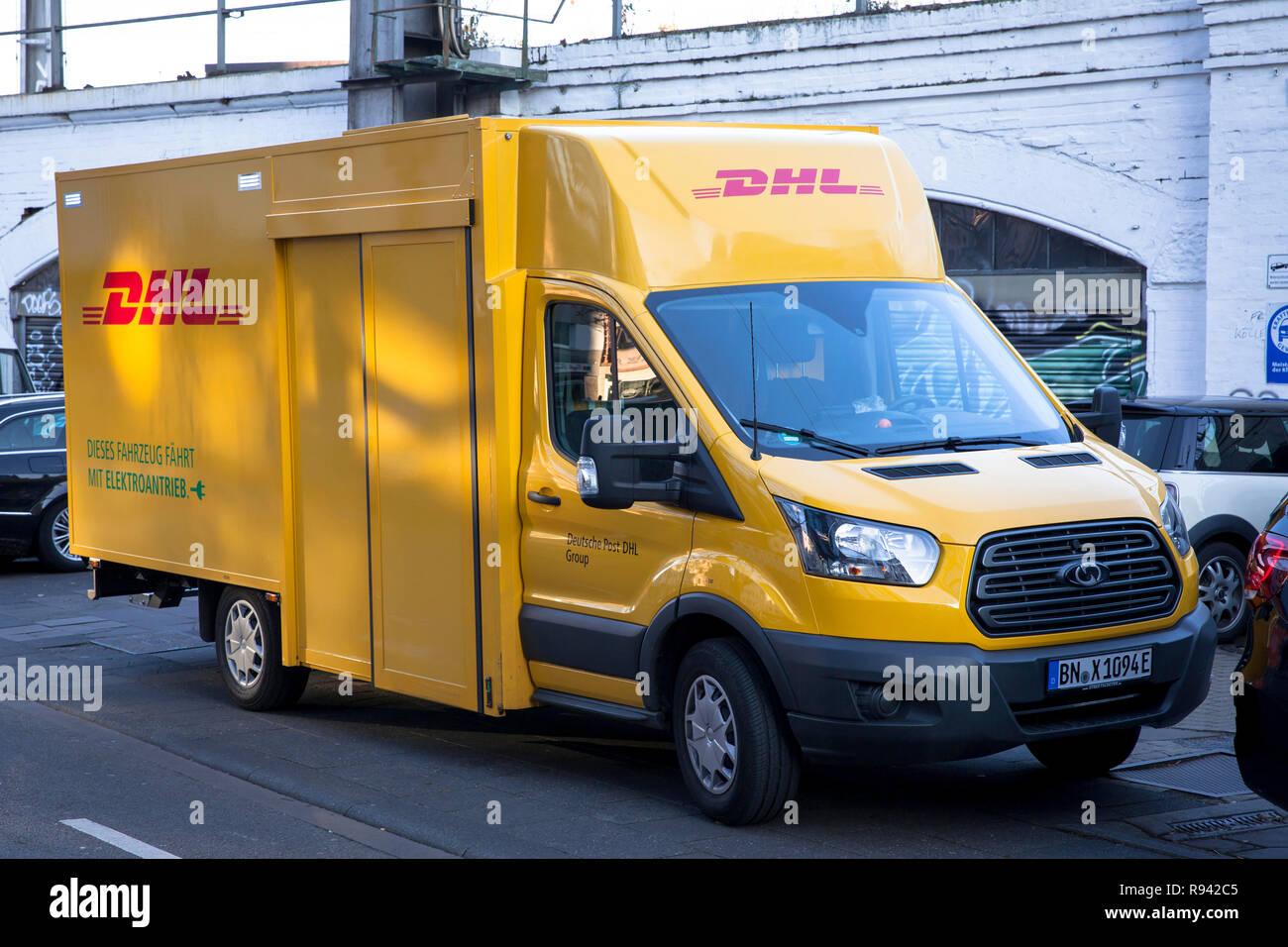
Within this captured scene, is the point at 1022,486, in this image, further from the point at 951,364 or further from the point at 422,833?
the point at 422,833

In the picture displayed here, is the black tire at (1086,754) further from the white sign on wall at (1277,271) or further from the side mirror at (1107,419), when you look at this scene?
the white sign on wall at (1277,271)

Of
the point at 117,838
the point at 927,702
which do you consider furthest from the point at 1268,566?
the point at 117,838

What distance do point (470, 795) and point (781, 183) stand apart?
10.4ft

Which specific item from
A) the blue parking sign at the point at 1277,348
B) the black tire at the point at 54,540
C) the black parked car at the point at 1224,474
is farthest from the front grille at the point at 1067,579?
the black tire at the point at 54,540

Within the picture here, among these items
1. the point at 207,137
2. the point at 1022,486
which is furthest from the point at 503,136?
the point at 207,137

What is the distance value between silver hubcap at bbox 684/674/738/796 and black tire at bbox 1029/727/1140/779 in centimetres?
164

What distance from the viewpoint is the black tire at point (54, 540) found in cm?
1525

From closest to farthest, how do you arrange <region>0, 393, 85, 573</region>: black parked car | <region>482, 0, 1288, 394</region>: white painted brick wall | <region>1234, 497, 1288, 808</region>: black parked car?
<region>1234, 497, 1288, 808</region>: black parked car
<region>482, 0, 1288, 394</region>: white painted brick wall
<region>0, 393, 85, 573</region>: black parked car

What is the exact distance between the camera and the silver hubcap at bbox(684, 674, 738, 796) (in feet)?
20.8

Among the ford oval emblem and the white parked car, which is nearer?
the ford oval emblem

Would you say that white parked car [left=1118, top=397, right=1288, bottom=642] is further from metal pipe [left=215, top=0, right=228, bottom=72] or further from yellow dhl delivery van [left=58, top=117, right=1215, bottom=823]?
metal pipe [left=215, top=0, right=228, bottom=72]

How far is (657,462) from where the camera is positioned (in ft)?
21.4

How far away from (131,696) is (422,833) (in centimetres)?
396

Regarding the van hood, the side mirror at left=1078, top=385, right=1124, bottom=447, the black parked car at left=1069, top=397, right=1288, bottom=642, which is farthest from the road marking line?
the black parked car at left=1069, top=397, right=1288, bottom=642
